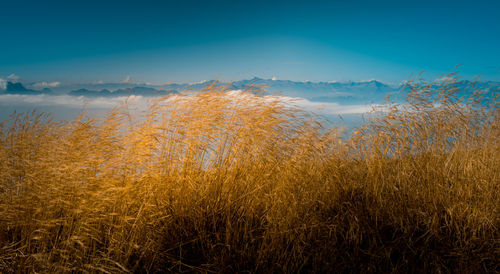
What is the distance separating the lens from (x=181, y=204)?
276 cm

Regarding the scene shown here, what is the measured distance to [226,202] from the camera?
111 inches

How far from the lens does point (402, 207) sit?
3.16 m

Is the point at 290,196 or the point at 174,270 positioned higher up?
the point at 290,196

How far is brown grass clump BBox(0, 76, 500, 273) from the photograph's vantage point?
8.29 ft

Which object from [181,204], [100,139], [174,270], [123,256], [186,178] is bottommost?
[174,270]

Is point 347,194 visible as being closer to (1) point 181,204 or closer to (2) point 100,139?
(1) point 181,204

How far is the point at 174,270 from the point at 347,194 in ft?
6.28

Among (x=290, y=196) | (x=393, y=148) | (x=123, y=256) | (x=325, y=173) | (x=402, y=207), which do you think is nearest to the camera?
(x=123, y=256)

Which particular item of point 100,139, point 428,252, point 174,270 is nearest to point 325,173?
point 428,252

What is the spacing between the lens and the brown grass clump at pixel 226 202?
2525 millimetres

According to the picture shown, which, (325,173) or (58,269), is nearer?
(58,269)

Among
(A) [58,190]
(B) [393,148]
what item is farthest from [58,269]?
(B) [393,148]

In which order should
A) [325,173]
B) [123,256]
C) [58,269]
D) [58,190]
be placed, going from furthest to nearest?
[325,173] → [58,190] → [123,256] → [58,269]

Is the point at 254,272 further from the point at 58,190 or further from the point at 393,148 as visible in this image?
the point at 393,148
